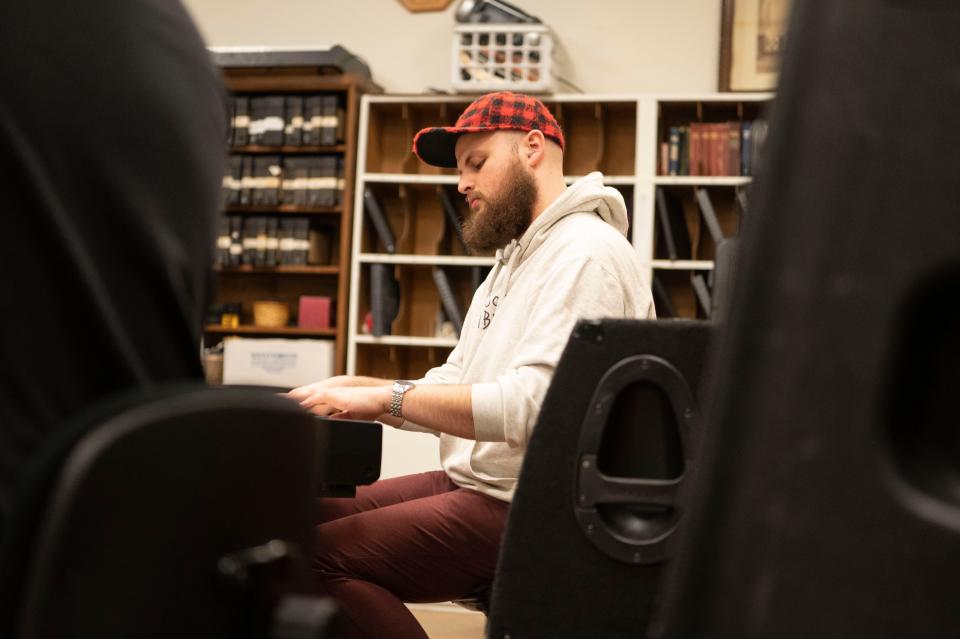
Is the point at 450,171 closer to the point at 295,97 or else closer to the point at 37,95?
the point at 295,97

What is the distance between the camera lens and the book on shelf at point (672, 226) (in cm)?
485

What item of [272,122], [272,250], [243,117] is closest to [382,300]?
[272,250]

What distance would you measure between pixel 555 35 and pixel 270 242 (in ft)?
6.18

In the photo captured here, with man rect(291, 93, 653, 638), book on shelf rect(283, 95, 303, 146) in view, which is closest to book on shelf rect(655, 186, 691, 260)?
book on shelf rect(283, 95, 303, 146)

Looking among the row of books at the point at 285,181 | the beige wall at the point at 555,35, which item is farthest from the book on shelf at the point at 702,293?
the row of books at the point at 285,181

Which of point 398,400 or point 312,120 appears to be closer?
point 398,400

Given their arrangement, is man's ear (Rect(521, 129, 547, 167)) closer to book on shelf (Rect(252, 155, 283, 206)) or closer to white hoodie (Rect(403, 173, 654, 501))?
white hoodie (Rect(403, 173, 654, 501))

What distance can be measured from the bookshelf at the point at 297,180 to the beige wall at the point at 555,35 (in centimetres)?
39

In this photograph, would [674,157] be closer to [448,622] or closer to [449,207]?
[449,207]

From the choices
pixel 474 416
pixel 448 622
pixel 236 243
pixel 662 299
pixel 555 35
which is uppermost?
pixel 555 35

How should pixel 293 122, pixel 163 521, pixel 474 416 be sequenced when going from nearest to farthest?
pixel 163 521 < pixel 474 416 < pixel 293 122

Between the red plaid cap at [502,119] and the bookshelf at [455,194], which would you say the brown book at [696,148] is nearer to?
the bookshelf at [455,194]

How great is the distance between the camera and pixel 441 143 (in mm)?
2316

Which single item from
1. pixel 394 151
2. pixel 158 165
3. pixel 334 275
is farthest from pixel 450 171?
pixel 158 165
